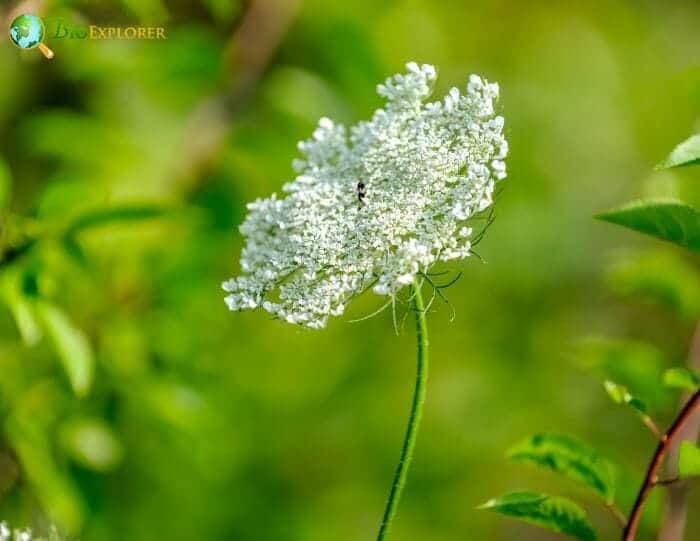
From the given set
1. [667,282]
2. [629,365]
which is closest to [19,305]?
[629,365]

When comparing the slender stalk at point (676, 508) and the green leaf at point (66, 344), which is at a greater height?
the green leaf at point (66, 344)

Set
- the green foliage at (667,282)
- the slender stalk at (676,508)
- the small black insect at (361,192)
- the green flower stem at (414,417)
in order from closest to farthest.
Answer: the green flower stem at (414,417), the small black insect at (361,192), the slender stalk at (676,508), the green foliage at (667,282)

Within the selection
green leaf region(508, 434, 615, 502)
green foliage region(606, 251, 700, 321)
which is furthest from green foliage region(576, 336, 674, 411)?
green leaf region(508, 434, 615, 502)

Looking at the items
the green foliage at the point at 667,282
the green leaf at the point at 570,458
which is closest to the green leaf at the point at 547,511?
the green leaf at the point at 570,458

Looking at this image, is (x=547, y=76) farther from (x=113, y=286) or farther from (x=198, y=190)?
(x=113, y=286)

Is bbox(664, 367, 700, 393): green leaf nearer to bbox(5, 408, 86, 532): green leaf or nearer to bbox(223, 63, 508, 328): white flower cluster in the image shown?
bbox(223, 63, 508, 328): white flower cluster

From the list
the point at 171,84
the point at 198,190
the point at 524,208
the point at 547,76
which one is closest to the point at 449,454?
the point at 524,208

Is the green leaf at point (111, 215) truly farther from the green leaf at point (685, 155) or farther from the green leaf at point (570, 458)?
the green leaf at point (685, 155)
